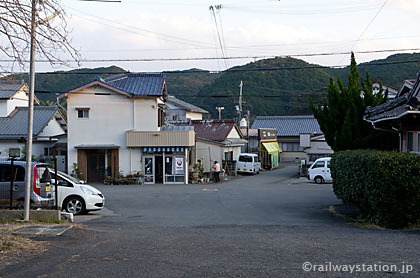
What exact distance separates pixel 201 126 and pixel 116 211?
1033 inches

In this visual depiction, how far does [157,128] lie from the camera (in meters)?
33.6

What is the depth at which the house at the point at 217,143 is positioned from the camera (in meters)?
38.9

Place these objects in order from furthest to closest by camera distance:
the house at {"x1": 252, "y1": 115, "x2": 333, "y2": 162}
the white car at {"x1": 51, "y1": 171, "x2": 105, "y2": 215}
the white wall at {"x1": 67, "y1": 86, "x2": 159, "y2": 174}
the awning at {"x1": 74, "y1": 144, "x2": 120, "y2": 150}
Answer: the house at {"x1": 252, "y1": 115, "x2": 333, "y2": 162}, the white wall at {"x1": 67, "y1": 86, "x2": 159, "y2": 174}, the awning at {"x1": 74, "y1": 144, "x2": 120, "y2": 150}, the white car at {"x1": 51, "y1": 171, "x2": 105, "y2": 215}

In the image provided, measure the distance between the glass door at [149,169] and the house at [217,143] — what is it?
5.00m

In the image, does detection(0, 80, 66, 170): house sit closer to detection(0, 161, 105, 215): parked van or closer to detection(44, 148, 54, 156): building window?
detection(44, 148, 54, 156): building window

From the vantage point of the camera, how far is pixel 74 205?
615 inches

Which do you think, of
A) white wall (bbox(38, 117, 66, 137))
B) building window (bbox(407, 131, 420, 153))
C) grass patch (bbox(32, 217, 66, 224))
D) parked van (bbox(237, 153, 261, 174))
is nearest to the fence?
grass patch (bbox(32, 217, 66, 224))

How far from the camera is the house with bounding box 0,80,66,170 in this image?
115ft

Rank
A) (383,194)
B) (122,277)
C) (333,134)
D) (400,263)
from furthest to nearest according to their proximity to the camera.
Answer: (333,134), (383,194), (400,263), (122,277)

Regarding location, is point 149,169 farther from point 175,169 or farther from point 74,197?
point 74,197

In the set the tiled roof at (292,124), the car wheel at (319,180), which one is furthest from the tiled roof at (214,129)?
the tiled roof at (292,124)

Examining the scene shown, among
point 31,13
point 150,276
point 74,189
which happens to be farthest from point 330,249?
point 74,189

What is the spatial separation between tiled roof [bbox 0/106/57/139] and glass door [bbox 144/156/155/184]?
31.8 ft

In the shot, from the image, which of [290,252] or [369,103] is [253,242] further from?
[369,103]
